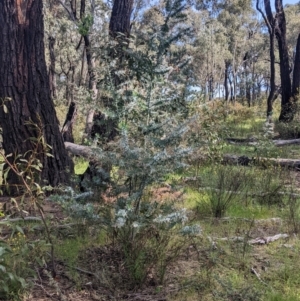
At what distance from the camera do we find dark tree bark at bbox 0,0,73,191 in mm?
3746

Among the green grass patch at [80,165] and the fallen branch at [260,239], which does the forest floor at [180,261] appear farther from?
the green grass patch at [80,165]

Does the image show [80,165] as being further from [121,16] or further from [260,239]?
[260,239]

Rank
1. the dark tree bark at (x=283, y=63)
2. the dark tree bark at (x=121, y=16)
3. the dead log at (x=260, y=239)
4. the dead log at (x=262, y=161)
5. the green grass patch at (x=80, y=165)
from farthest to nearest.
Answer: the dark tree bark at (x=283, y=63) → the green grass patch at (x=80, y=165) → the dead log at (x=262, y=161) → the dark tree bark at (x=121, y=16) → the dead log at (x=260, y=239)

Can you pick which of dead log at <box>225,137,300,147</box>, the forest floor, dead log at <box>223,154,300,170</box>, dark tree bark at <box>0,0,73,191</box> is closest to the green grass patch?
dark tree bark at <box>0,0,73,191</box>

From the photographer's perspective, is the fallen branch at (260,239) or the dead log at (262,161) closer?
the fallen branch at (260,239)

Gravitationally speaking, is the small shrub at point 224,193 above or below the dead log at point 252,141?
below

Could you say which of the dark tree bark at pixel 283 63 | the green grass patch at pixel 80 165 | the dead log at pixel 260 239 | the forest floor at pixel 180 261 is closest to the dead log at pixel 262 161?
the forest floor at pixel 180 261

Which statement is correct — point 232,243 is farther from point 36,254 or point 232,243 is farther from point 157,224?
point 36,254

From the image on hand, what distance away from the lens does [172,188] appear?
2.31 metres

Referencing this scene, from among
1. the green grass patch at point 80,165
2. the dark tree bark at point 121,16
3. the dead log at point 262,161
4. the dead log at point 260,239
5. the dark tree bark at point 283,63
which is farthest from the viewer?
the dark tree bark at point 283,63

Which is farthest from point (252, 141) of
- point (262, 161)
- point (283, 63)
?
point (283, 63)

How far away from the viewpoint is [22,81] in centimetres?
377

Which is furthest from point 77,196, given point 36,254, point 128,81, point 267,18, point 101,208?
point 267,18

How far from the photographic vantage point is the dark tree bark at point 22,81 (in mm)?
3746
